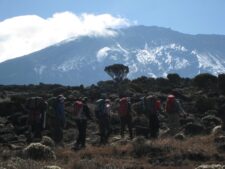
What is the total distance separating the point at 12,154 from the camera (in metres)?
15.2

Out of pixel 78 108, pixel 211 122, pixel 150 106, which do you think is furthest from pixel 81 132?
pixel 211 122

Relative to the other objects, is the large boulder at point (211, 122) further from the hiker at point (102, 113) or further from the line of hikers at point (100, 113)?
the hiker at point (102, 113)

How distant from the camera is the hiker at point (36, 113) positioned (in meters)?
19.6

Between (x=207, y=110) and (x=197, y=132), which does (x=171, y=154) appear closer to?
(x=197, y=132)

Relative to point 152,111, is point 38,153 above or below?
below

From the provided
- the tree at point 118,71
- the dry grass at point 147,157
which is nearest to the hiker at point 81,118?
the dry grass at point 147,157

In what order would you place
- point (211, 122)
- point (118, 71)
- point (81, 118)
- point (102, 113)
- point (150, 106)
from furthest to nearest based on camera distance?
1. point (118, 71)
2. point (211, 122)
3. point (150, 106)
4. point (102, 113)
5. point (81, 118)

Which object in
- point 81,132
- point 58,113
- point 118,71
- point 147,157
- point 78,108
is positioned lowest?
point 147,157

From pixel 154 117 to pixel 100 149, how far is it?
424 centimetres

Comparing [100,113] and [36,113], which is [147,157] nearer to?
[100,113]

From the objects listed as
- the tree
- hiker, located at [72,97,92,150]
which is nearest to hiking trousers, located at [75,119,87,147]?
hiker, located at [72,97,92,150]

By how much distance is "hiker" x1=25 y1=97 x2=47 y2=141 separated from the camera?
19578 millimetres

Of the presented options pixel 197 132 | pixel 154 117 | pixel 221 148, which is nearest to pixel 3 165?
pixel 221 148

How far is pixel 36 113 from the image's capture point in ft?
64.8
